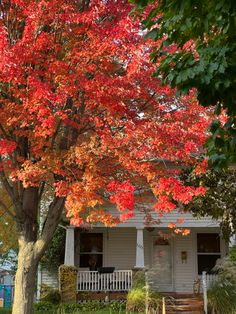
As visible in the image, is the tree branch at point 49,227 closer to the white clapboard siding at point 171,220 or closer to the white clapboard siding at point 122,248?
the white clapboard siding at point 171,220

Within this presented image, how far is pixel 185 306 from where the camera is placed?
16.6 metres

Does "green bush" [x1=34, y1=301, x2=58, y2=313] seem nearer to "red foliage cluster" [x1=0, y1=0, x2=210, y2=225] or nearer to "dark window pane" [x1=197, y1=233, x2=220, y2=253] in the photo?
"dark window pane" [x1=197, y1=233, x2=220, y2=253]

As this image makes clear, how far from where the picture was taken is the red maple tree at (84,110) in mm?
9156

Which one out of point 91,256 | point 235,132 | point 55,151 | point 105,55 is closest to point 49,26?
point 105,55

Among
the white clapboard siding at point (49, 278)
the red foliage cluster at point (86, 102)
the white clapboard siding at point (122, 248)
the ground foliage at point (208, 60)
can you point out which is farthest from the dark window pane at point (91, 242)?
the ground foliage at point (208, 60)

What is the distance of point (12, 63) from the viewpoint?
8.67m

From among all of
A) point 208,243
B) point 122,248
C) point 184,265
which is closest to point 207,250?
point 208,243

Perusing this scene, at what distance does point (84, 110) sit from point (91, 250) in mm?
12949

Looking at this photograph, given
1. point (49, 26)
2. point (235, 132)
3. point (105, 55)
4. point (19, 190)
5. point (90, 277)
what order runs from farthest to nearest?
1. point (90, 277)
2. point (19, 190)
3. point (49, 26)
4. point (105, 55)
5. point (235, 132)

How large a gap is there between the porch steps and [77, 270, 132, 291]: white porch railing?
2630 mm

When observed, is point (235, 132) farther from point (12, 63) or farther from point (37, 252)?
point (37, 252)

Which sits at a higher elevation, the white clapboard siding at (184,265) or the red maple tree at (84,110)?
the red maple tree at (84,110)

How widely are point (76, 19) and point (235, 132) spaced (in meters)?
5.90

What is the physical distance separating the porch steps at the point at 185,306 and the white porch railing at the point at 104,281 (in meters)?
2.63
